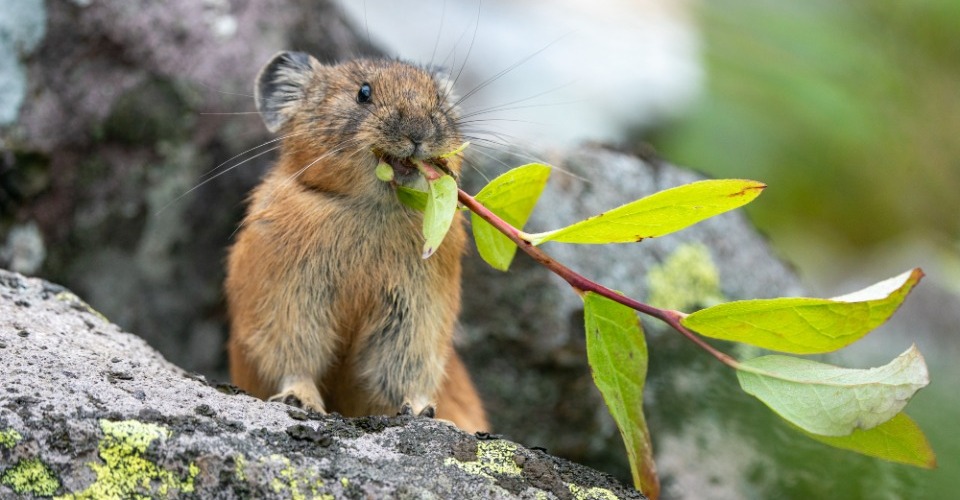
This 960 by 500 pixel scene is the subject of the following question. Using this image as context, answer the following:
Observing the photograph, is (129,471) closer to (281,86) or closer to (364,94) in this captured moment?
(364,94)

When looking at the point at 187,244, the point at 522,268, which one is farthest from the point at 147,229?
the point at 522,268

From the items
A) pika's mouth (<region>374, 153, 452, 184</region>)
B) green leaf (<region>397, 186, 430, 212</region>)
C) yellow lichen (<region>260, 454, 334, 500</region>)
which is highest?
pika's mouth (<region>374, 153, 452, 184</region>)

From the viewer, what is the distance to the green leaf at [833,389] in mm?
3891

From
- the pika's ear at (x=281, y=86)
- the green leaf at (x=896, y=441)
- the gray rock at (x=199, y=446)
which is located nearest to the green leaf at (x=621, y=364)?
the gray rock at (x=199, y=446)

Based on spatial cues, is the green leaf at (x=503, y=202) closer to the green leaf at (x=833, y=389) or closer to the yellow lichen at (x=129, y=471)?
the green leaf at (x=833, y=389)

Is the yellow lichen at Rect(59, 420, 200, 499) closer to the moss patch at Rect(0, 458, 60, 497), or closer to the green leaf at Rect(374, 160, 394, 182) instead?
the moss patch at Rect(0, 458, 60, 497)

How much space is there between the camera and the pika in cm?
559

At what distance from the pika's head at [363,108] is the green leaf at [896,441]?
235 cm

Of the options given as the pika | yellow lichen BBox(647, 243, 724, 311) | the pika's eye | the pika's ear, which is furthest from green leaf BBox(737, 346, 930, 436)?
yellow lichen BBox(647, 243, 724, 311)

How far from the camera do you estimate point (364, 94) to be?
5.69m

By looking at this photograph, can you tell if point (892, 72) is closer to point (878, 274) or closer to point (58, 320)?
point (878, 274)

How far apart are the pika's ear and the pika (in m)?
0.53

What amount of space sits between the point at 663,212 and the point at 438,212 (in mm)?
943

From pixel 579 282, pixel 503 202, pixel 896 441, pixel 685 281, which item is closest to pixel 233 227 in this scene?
pixel 685 281
